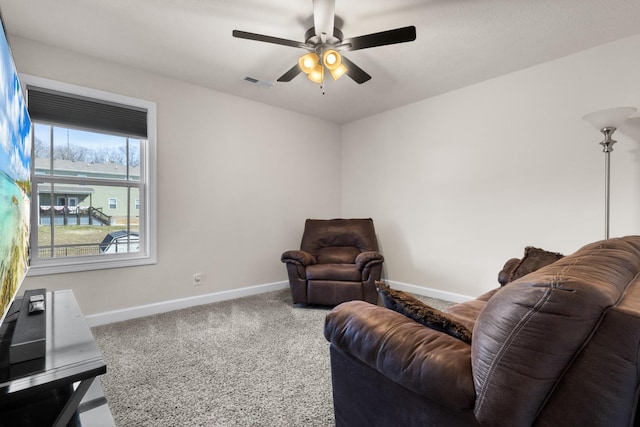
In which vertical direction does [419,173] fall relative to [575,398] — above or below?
above

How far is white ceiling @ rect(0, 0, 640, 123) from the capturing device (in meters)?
2.08

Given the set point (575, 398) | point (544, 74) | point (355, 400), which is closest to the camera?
point (575, 398)

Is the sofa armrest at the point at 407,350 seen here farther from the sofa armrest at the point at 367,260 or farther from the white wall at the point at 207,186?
the white wall at the point at 207,186

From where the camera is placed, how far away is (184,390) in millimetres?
1773

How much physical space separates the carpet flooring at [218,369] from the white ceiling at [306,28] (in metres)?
2.49

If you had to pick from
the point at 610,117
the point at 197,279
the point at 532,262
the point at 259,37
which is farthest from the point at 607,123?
the point at 197,279

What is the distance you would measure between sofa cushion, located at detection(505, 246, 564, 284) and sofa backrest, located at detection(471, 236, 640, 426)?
4.91ft

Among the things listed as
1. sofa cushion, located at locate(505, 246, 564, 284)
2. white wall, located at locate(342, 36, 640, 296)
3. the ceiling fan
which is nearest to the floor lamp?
white wall, located at locate(342, 36, 640, 296)

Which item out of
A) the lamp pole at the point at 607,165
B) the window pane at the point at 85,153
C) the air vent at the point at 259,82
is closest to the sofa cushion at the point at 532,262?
the lamp pole at the point at 607,165

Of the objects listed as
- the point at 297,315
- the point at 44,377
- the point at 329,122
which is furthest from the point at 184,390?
the point at 329,122

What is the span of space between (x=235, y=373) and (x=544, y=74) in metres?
3.71

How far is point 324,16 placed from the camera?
76.9 inches

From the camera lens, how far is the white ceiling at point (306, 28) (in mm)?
2084

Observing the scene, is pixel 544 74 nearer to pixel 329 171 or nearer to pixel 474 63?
pixel 474 63
